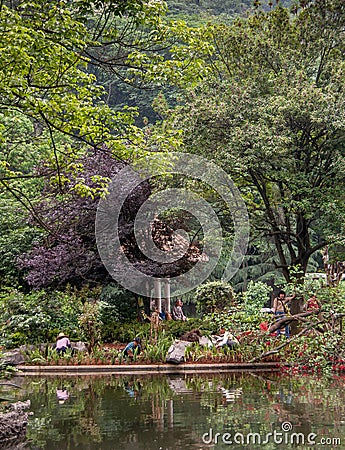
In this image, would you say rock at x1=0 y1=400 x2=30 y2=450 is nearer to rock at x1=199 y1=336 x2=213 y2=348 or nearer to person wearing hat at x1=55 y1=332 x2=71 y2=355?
person wearing hat at x1=55 y1=332 x2=71 y2=355

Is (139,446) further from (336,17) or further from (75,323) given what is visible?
(336,17)

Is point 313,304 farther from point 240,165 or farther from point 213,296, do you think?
point 213,296

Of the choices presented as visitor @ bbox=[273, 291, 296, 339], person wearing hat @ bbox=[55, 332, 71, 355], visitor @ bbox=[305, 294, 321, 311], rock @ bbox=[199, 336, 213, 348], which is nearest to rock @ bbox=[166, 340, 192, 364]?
rock @ bbox=[199, 336, 213, 348]

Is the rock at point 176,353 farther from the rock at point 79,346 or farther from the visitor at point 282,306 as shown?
the rock at point 79,346

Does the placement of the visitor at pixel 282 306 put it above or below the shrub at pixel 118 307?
below

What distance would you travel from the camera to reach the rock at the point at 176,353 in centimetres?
1532

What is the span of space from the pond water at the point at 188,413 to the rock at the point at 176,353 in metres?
1.42

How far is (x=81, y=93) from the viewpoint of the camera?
10.3 metres

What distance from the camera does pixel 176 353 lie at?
15516 mm

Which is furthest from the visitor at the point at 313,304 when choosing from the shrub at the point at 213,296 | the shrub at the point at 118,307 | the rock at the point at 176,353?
the shrub at the point at 213,296

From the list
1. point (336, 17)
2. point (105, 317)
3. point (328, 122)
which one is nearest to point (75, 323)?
point (105, 317)

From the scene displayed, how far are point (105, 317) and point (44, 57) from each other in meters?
12.8

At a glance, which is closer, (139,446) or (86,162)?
(139,446)

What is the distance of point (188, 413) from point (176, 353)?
619 cm
